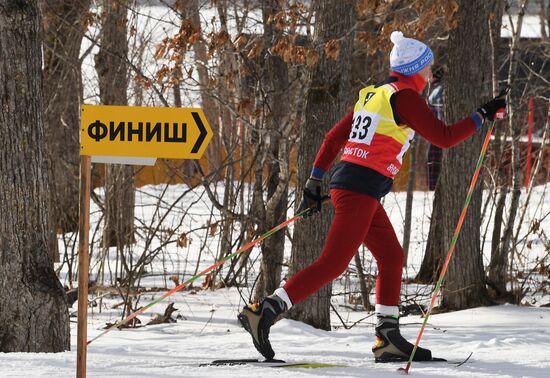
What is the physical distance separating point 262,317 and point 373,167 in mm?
944

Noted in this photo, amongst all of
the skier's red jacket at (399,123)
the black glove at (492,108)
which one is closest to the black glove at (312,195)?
the skier's red jacket at (399,123)

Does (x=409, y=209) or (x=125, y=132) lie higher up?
(x=125, y=132)

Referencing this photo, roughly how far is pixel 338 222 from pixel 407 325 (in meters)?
2.78

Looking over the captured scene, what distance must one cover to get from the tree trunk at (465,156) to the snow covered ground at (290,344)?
0.83ft

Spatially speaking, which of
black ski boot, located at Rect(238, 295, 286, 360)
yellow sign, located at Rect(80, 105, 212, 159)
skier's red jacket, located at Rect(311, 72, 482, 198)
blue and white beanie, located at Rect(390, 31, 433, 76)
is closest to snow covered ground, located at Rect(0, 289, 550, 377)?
black ski boot, located at Rect(238, 295, 286, 360)

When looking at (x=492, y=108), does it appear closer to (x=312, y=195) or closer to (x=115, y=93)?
(x=312, y=195)

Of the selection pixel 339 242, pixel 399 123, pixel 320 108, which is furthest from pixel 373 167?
pixel 320 108

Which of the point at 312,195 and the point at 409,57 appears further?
the point at 312,195

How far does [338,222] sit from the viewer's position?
520cm

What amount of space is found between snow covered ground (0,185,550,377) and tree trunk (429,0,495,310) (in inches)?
9.9

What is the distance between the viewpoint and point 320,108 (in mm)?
6879

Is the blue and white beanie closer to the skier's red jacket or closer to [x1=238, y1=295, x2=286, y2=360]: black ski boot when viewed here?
the skier's red jacket

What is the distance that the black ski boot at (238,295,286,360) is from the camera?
17.0 ft

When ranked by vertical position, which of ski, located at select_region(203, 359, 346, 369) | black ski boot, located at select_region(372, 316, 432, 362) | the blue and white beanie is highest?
the blue and white beanie
